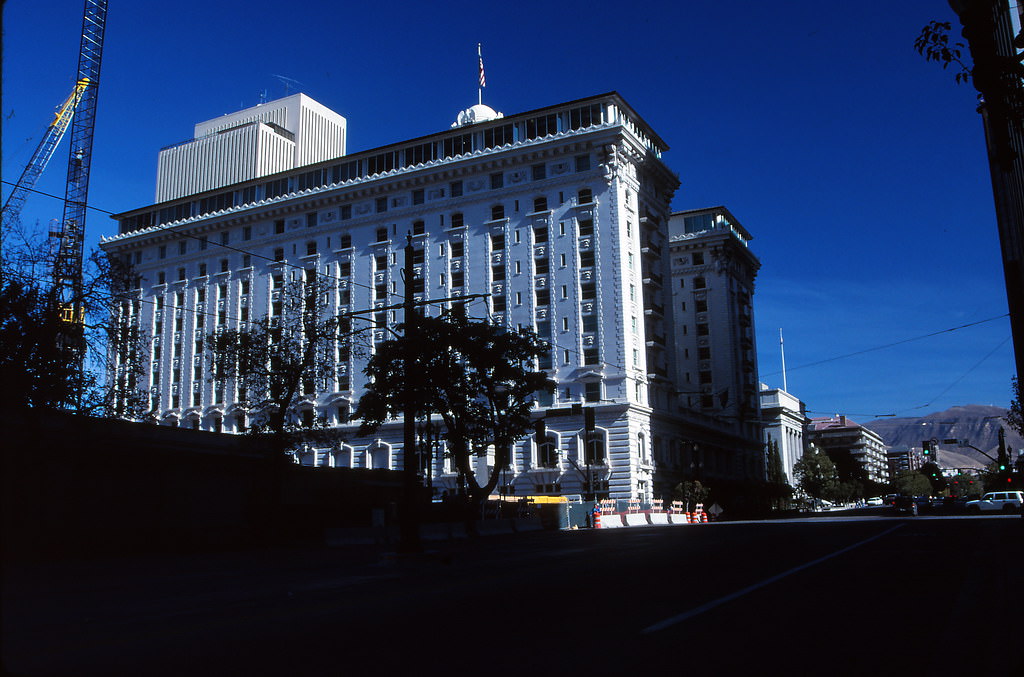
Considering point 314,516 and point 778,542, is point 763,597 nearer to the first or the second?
point 778,542

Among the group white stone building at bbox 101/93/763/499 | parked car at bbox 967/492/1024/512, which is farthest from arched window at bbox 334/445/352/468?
parked car at bbox 967/492/1024/512

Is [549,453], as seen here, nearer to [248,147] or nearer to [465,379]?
[465,379]

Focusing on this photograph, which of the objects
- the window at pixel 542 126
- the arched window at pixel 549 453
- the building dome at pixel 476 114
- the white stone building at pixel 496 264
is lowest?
the arched window at pixel 549 453

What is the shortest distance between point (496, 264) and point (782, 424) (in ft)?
213

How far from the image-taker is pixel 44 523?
962 inches

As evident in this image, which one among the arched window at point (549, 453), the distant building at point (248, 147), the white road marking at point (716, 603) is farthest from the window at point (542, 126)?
the distant building at point (248, 147)

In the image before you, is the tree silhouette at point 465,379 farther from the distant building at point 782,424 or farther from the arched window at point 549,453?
the distant building at point 782,424

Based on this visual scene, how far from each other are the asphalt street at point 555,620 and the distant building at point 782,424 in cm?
10388

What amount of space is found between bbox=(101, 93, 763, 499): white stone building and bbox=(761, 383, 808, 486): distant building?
35.9 meters

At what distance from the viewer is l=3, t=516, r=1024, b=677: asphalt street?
6445mm

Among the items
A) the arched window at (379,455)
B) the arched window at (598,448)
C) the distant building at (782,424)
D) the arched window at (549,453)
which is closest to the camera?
the arched window at (598,448)

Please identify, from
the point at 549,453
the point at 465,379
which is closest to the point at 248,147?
the point at 549,453

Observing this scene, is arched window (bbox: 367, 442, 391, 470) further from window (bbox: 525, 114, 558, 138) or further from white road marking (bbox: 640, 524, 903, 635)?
white road marking (bbox: 640, 524, 903, 635)

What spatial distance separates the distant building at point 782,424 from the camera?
117 m
